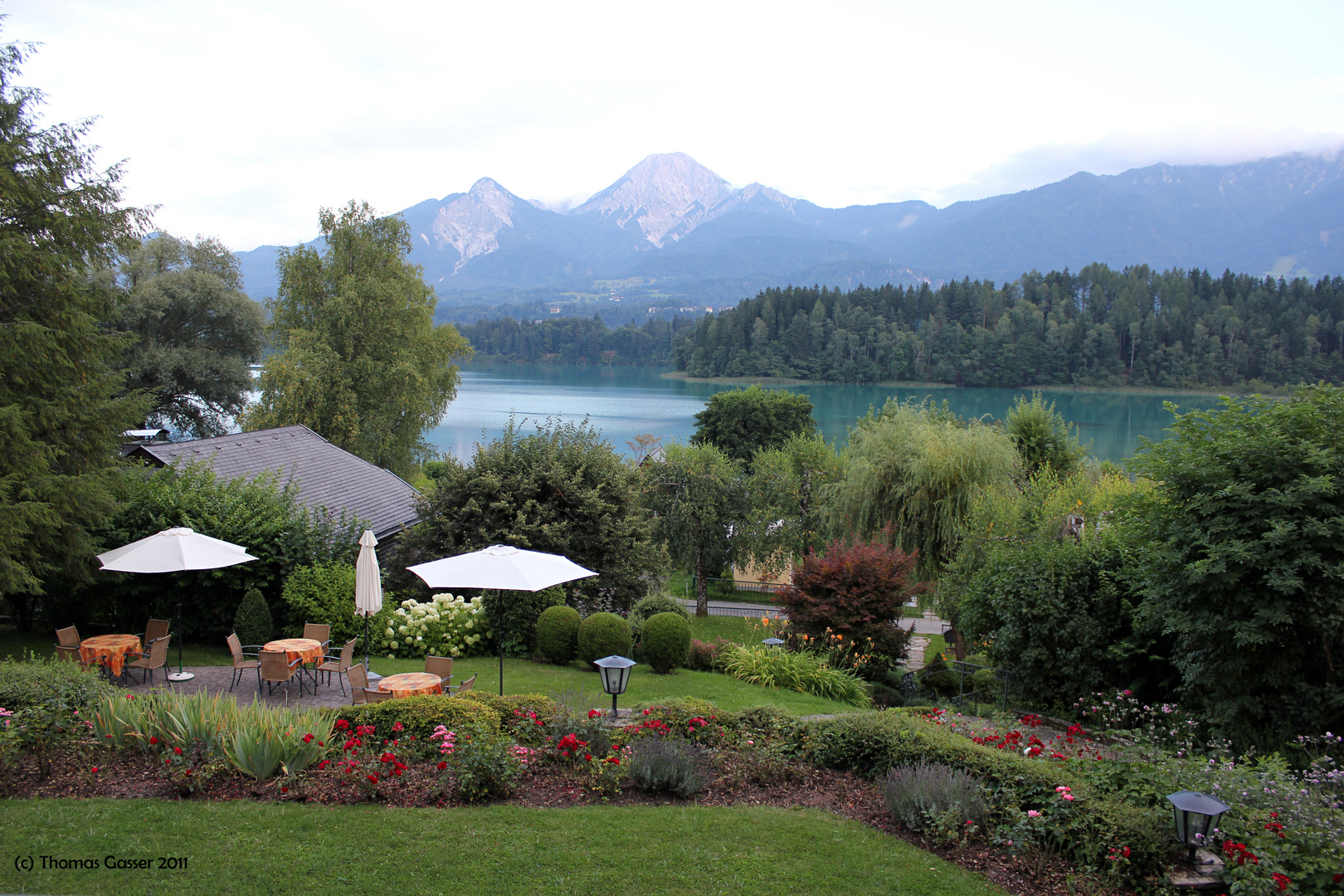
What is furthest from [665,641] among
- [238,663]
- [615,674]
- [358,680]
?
[238,663]

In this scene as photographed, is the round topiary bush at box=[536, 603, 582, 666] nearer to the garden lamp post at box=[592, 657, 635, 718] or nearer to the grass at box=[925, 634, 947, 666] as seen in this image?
the garden lamp post at box=[592, 657, 635, 718]

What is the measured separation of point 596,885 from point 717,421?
3970cm

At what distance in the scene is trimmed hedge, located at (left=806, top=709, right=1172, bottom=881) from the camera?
5777mm

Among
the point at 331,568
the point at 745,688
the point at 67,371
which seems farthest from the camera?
the point at 331,568

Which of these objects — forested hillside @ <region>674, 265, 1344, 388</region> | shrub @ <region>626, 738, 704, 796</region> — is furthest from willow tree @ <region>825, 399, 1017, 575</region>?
forested hillside @ <region>674, 265, 1344, 388</region>

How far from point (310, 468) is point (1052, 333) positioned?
112220mm

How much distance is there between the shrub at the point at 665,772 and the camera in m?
7.03

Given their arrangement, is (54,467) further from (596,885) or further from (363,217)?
(363,217)

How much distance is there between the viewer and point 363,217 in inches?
1346

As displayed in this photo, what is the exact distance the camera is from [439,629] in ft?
48.3

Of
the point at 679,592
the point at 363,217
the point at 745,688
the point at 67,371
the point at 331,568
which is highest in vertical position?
the point at 363,217

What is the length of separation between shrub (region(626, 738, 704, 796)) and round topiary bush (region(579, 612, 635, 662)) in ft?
22.7

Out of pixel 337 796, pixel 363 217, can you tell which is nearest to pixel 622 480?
pixel 337 796

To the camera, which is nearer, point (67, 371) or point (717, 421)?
point (67, 371)
